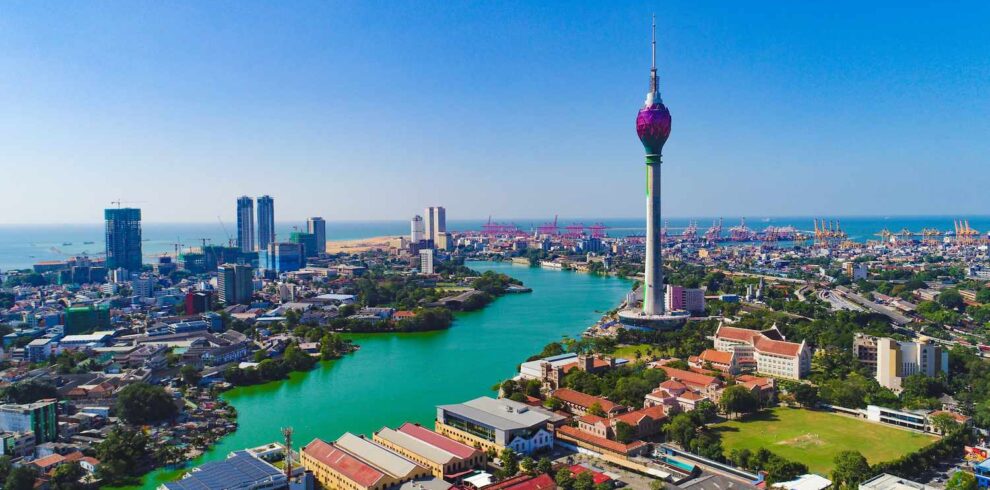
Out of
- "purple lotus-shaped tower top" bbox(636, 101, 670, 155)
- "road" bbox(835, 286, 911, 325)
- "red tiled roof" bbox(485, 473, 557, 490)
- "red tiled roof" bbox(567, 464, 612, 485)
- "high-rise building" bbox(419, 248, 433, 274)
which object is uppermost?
"purple lotus-shaped tower top" bbox(636, 101, 670, 155)

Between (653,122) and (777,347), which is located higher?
(653,122)

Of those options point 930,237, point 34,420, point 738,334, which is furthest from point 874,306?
point 930,237

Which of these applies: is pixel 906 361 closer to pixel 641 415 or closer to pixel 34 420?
pixel 641 415

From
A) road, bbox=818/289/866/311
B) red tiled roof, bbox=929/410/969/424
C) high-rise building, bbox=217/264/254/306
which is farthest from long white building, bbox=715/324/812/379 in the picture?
high-rise building, bbox=217/264/254/306

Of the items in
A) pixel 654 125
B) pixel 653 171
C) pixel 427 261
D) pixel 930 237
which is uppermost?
pixel 654 125

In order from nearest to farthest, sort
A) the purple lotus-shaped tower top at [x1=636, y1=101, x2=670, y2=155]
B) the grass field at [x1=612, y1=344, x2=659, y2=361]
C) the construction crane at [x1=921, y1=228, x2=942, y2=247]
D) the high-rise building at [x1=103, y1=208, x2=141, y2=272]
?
the grass field at [x1=612, y1=344, x2=659, y2=361] < the purple lotus-shaped tower top at [x1=636, y1=101, x2=670, y2=155] < the high-rise building at [x1=103, y1=208, x2=141, y2=272] < the construction crane at [x1=921, y1=228, x2=942, y2=247]

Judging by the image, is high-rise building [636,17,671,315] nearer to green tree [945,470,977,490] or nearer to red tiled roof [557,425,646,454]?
red tiled roof [557,425,646,454]
